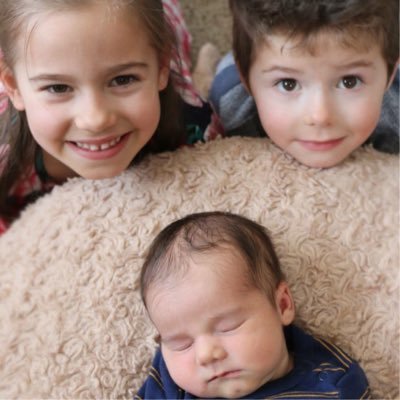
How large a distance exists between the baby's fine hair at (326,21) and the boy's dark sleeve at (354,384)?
52cm

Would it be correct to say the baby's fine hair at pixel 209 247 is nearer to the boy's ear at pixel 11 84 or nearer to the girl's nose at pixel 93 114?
the girl's nose at pixel 93 114

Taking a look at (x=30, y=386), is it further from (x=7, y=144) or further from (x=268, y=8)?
(x=268, y=8)

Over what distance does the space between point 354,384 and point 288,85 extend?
503 mm

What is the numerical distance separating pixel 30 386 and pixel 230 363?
0.33m

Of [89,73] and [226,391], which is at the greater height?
[89,73]

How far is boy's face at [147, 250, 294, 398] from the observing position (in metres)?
0.96

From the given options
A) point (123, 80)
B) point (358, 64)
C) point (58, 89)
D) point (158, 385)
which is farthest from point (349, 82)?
point (158, 385)

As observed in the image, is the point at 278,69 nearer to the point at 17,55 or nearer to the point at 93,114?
the point at 93,114

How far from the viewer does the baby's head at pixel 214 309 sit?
96cm

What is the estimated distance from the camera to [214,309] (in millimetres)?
960

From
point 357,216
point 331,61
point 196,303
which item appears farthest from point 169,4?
point 196,303

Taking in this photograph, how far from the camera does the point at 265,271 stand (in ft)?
3.35

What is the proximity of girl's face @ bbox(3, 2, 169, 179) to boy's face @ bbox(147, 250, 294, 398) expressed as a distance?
10.2 inches

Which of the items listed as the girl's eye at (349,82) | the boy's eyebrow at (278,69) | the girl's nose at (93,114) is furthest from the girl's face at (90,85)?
the girl's eye at (349,82)
